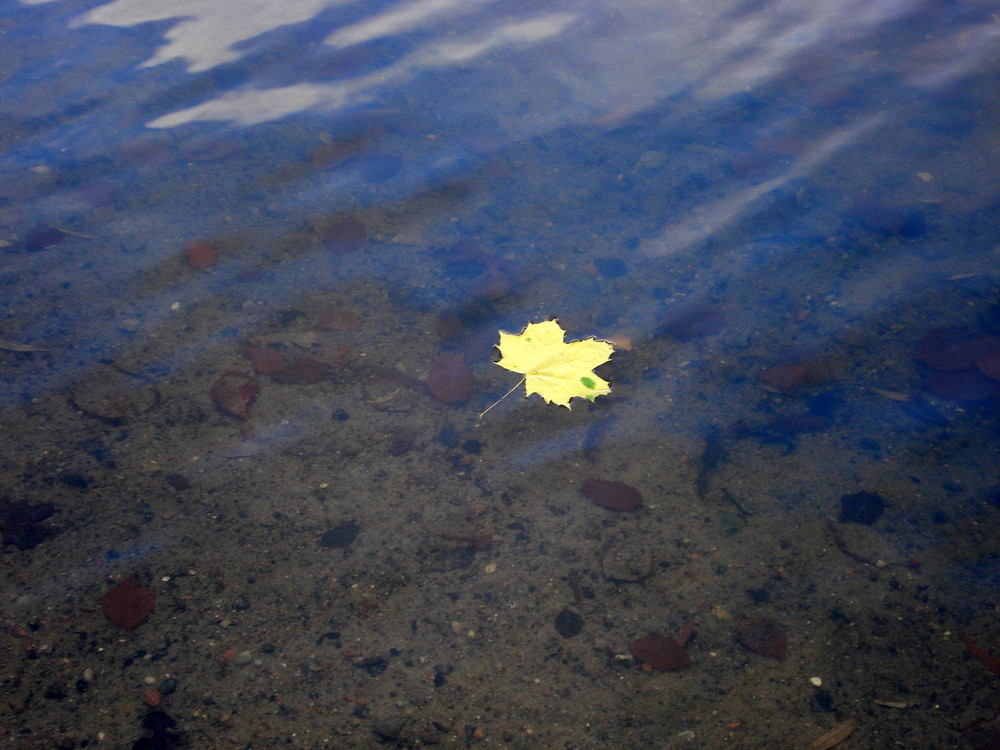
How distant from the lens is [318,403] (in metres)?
2.88

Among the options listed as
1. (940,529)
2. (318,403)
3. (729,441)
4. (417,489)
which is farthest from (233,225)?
(940,529)

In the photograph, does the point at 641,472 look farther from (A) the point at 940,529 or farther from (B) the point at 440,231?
(B) the point at 440,231

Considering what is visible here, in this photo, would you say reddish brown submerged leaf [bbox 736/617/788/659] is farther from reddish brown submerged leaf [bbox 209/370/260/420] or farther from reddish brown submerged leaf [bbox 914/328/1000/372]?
reddish brown submerged leaf [bbox 209/370/260/420]

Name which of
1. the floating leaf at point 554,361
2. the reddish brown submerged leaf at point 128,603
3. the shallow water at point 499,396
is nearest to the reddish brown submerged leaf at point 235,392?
the shallow water at point 499,396

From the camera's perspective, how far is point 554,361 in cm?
300

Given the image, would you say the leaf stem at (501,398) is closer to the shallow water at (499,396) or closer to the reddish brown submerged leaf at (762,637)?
the shallow water at (499,396)

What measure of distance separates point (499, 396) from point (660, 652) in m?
1.25

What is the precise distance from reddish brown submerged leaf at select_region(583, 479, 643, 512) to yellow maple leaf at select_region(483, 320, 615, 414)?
403 millimetres

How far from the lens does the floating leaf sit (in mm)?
2898

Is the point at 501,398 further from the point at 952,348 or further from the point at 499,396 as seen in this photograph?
the point at 952,348

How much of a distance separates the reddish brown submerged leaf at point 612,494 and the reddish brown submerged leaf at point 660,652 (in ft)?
1.67

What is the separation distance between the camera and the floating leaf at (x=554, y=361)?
114 inches

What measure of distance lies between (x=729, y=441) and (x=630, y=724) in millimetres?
1228

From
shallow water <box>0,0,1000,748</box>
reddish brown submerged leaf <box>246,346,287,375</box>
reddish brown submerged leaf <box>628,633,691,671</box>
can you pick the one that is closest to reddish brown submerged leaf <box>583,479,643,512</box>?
shallow water <box>0,0,1000,748</box>
